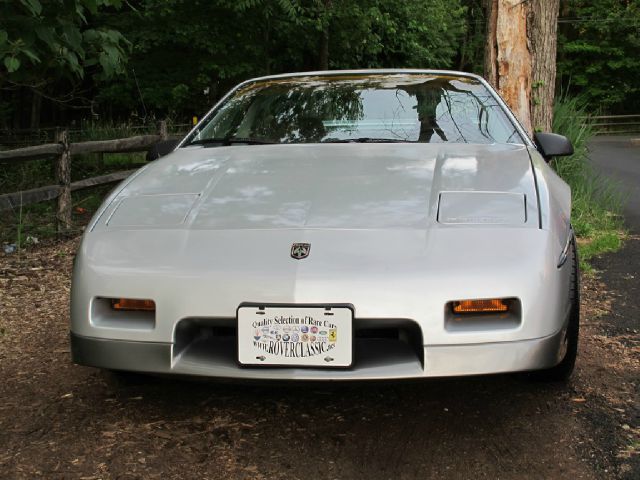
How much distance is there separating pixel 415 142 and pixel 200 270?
1.39m

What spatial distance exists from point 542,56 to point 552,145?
4008mm

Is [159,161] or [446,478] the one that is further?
Answer: [159,161]

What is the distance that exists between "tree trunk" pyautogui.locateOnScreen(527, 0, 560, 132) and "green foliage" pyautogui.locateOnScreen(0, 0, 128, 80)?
3.95m

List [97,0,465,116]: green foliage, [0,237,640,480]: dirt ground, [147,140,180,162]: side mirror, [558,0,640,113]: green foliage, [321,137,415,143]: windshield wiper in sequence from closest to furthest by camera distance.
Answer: [0,237,640,480]: dirt ground
[321,137,415,143]: windshield wiper
[147,140,180,162]: side mirror
[97,0,465,116]: green foliage
[558,0,640,113]: green foliage

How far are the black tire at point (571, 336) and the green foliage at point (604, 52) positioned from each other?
30.2 m

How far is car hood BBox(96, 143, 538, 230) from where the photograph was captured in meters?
2.60

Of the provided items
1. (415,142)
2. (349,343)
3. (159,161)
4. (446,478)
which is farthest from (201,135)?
(446,478)

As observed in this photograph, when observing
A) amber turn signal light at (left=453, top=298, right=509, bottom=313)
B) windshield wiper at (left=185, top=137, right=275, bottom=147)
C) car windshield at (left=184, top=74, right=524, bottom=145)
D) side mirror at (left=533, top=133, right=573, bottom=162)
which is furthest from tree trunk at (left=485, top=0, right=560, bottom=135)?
amber turn signal light at (left=453, top=298, right=509, bottom=313)

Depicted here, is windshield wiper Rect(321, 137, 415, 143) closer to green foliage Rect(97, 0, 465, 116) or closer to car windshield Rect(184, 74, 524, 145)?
car windshield Rect(184, 74, 524, 145)

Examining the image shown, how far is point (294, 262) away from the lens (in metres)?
2.40

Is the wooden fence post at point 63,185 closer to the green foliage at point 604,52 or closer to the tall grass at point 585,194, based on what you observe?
the tall grass at point 585,194

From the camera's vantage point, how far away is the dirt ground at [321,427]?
94.2 inches

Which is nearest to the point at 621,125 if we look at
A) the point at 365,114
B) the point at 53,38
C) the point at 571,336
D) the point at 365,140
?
the point at 53,38

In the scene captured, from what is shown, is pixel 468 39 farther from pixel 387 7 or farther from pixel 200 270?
pixel 200 270
